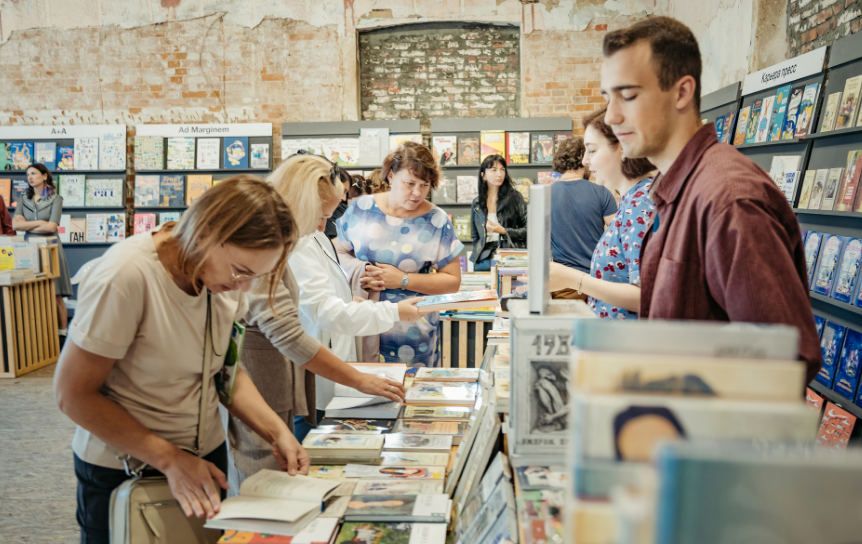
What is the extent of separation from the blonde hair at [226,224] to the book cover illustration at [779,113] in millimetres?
3471

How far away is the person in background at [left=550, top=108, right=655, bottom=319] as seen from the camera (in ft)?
5.39

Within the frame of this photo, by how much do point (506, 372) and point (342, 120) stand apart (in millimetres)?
6329

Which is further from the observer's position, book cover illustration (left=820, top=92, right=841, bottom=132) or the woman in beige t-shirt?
book cover illustration (left=820, top=92, right=841, bottom=132)

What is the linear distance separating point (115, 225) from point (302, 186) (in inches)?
261

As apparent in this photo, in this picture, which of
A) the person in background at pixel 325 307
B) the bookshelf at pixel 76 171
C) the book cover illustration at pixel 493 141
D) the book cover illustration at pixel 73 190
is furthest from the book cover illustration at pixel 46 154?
the person in background at pixel 325 307

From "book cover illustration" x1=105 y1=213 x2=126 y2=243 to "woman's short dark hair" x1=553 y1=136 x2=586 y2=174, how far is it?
20.3 feet

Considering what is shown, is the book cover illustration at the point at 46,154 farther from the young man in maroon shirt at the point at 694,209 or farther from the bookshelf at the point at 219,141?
the young man in maroon shirt at the point at 694,209

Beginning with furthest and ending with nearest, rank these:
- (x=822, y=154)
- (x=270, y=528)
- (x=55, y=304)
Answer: (x=55, y=304), (x=822, y=154), (x=270, y=528)

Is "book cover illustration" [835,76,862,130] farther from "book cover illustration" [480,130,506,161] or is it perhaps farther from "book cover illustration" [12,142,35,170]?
"book cover illustration" [12,142,35,170]

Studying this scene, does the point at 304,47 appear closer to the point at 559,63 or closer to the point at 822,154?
the point at 559,63

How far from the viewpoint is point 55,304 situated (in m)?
5.74

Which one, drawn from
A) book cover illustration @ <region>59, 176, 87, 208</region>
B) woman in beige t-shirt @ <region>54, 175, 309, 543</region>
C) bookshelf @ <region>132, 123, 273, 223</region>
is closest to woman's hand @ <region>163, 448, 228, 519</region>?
woman in beige t-shirt @ <region>54, 175, 309, 543</region>

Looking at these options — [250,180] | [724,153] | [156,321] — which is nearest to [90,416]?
[156,321]

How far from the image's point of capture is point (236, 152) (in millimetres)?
7199
